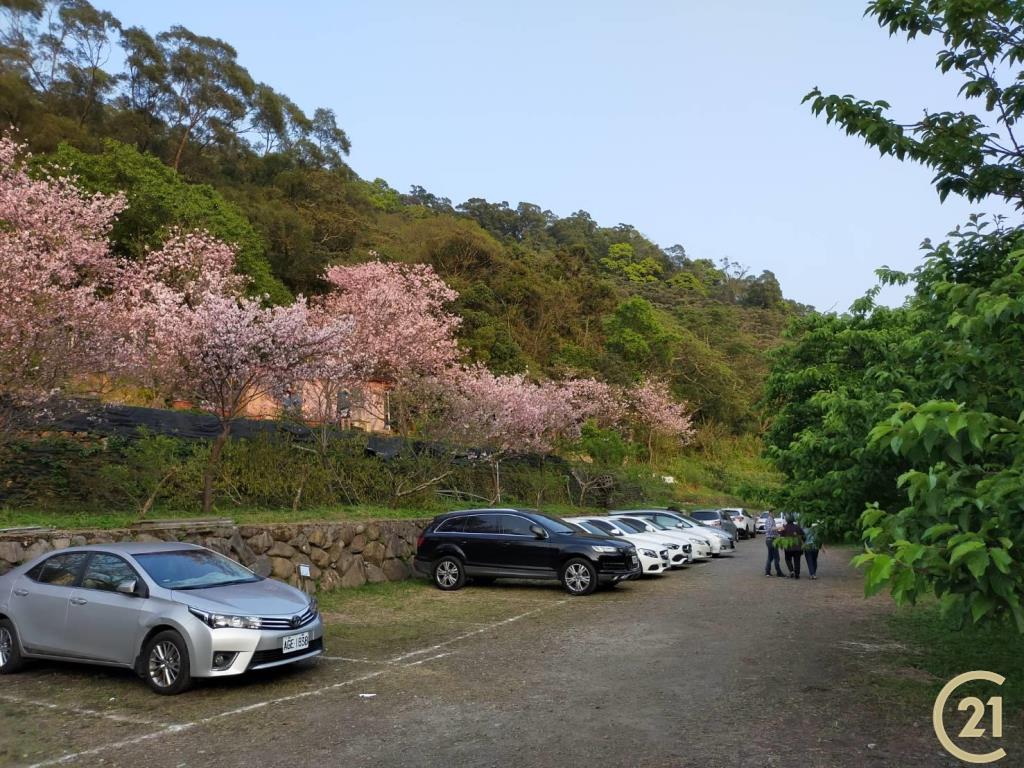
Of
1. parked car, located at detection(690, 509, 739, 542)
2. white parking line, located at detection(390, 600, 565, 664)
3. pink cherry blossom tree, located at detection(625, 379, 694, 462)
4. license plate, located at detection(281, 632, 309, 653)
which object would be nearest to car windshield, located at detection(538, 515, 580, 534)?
white parking line, located at detection(390, 600, 565, 664)

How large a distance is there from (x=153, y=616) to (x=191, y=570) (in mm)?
961

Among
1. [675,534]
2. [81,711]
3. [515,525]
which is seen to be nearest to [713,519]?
[675,534]

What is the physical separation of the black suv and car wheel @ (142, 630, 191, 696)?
27.2 ft

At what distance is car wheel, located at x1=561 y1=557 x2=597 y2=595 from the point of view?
1477 cm

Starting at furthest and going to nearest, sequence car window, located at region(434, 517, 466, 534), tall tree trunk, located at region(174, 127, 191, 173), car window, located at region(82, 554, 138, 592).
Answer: tall tree trunk, located at region(174, 127, 191, 173)
car window, located at region(434, 517, 466, 534)
car window, located at region(82, 554, 138, 592)

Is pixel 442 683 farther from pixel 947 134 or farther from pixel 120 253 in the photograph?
pixel 120 253

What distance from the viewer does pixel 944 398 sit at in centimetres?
495

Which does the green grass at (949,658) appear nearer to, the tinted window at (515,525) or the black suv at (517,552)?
the black suv at (517,552)

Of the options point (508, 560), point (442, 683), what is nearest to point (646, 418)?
point (508, 560)

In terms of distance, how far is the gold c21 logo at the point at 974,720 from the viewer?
5.69 metres

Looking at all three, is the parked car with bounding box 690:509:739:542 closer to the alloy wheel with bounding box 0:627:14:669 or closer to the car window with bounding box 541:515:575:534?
the car window with bounding box 541:515:575:534

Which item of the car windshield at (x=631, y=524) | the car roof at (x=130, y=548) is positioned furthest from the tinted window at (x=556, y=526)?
the car roof at (x=130, y=548)

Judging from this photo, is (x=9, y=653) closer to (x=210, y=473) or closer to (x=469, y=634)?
(x=469, y=634)

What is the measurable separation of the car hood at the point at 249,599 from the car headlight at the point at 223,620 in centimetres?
4
